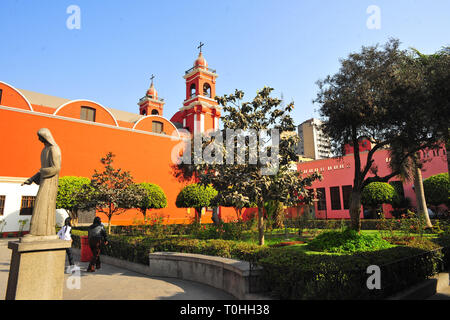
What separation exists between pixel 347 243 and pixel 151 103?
41.1 meters

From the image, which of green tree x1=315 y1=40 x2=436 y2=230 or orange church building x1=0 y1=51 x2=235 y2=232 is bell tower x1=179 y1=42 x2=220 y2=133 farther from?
green tree x1=315 y1=40 x2=436 y2=230

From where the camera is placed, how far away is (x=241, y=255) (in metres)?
6.75

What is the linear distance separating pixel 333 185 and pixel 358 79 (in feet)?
61.0

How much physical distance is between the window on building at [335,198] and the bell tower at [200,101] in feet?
50.8

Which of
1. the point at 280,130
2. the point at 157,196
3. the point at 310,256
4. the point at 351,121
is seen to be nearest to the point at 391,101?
the point at 351,121

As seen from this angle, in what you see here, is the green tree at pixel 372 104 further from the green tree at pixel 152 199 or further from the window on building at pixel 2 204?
the window on building at pixel 2 204

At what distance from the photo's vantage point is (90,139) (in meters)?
24.0

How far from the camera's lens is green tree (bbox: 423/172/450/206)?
61.2 feet

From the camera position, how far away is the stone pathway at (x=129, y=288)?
5.93 metres

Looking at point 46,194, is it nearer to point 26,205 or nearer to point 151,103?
point 26,205

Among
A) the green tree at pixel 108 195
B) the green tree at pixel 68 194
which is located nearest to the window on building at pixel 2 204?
the green tree at pixel 68 194

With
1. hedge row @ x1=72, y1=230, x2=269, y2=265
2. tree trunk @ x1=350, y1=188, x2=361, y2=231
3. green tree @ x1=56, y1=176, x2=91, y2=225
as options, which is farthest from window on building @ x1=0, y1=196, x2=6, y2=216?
tree trunk @ x1=350, y1=188, x2=361, y2=231

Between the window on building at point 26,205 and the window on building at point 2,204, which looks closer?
the window on building at point 2,204

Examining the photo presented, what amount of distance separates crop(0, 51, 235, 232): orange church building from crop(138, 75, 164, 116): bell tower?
1110cm
